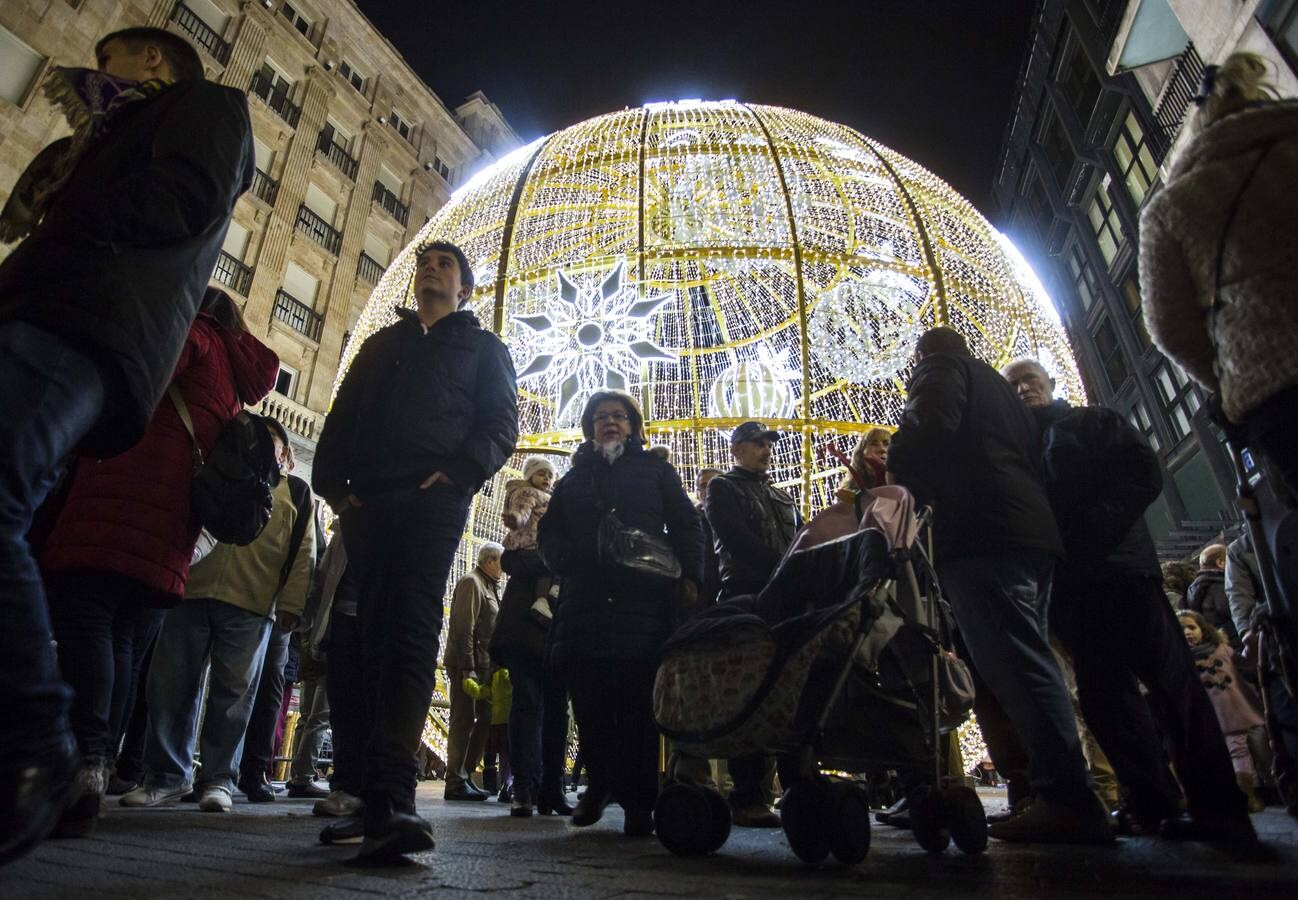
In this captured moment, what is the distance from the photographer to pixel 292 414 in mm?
15352

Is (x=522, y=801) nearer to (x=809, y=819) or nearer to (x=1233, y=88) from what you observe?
(x=809, y=819)

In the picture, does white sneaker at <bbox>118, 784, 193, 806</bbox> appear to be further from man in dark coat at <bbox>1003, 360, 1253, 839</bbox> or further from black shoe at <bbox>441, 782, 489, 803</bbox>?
man in dark coat at <bbox>1003, 360, 1253, 839</bbox>

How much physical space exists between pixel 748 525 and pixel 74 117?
278 cm

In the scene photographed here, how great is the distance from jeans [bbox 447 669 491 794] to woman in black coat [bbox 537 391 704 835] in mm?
2065

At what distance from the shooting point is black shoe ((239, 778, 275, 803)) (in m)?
3.91

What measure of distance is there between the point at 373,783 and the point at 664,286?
3.58m

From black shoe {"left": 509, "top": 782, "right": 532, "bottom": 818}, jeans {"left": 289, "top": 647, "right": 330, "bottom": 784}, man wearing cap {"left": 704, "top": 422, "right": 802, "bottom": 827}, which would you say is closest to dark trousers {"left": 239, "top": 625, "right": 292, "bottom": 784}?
jeans {"left": 289, "top": 647, "right": 330, "bottom": 784}

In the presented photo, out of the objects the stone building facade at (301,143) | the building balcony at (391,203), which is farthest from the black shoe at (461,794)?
the building balcony at (391,203)

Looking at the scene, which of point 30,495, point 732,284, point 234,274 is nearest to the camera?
point 30,495

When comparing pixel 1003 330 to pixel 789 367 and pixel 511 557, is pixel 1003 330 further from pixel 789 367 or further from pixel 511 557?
pixel 511 557

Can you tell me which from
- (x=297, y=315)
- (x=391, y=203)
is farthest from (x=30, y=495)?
(x=391, y=203)

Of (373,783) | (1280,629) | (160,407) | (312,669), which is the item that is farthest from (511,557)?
(1280,629)

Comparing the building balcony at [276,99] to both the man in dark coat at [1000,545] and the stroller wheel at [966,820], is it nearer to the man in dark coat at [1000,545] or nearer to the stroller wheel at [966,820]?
the man in dark coat at [1000,545]

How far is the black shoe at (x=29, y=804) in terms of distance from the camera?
3.20 ft
